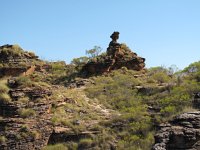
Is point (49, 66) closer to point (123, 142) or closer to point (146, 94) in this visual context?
point (146, 94)

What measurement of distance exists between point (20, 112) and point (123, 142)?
17.0ft

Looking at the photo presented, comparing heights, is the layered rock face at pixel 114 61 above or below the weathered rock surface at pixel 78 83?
above

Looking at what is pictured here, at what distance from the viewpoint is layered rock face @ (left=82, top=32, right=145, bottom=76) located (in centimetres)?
2806

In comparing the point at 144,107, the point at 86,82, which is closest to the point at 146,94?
the point at 144,107

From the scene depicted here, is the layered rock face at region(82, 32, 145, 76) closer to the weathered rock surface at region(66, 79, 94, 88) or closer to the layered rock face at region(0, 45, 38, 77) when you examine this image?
the weathered rock surface at region(66, 79, 94, 88)

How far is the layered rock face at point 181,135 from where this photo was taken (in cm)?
1345

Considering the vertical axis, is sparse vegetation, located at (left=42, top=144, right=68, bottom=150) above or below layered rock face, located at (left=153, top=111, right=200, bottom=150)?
below

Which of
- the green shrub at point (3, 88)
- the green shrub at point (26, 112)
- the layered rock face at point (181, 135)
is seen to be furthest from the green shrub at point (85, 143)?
the green shrub at point (3, 88)

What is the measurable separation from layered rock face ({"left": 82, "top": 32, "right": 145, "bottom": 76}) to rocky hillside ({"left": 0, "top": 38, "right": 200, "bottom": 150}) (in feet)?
10.3

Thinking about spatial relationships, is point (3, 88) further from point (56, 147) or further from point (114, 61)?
point (114, 61)

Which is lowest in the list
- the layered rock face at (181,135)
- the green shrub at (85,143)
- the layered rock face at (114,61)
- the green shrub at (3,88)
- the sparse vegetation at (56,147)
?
the sparse vegetation at (56,147)

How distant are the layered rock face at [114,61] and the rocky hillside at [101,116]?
3.14m

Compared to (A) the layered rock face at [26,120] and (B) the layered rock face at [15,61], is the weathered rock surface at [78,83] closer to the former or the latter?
(B) the layered rock face at [15,61]

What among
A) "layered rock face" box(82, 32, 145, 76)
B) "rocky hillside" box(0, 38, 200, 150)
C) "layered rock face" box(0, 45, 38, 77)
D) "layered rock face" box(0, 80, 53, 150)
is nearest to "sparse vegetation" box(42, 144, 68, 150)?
"rocky hillside" box(0, 38, 200, 150)
